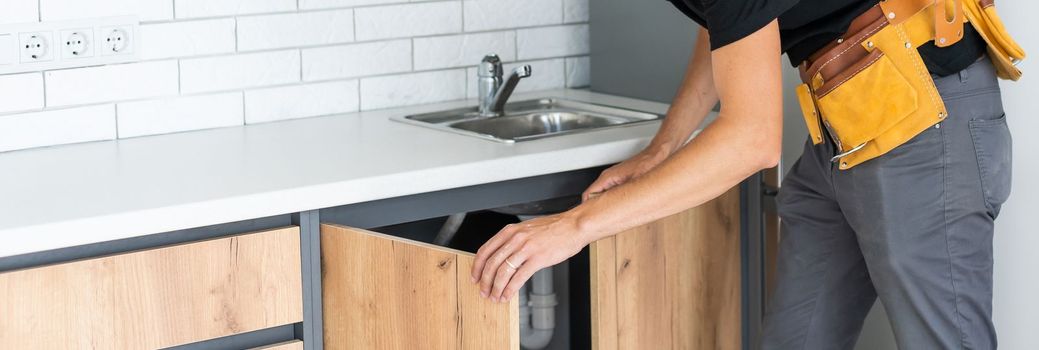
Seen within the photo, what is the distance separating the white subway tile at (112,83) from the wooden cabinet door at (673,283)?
91cm

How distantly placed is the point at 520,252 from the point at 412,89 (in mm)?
1027

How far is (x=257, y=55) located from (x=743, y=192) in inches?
38.6

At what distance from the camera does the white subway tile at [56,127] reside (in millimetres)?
2295

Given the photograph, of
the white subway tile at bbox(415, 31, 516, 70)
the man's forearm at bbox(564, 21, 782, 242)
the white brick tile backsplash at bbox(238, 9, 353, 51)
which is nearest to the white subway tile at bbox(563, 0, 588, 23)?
the white subway tile at bbox(415, 31, 516, 70)

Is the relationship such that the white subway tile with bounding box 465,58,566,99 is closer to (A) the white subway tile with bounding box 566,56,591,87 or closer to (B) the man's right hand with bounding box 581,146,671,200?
(A) the white subway tile with bounding box 566,56,591,87

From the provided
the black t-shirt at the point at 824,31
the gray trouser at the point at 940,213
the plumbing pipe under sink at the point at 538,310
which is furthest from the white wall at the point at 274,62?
the gray trouser at the point at 940,213

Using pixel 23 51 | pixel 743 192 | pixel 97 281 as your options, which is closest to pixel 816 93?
pixel 743 192

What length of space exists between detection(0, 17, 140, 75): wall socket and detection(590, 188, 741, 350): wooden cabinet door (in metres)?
0.97

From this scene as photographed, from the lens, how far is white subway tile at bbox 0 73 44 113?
89.8 inches

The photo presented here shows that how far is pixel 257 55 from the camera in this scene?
8.43ft

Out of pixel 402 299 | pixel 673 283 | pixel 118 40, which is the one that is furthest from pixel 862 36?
pixel 118 40

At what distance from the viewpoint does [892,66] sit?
191 cm

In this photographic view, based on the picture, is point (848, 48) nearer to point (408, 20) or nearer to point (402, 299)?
point (402, 299)

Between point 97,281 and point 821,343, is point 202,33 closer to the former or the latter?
point 97,281
